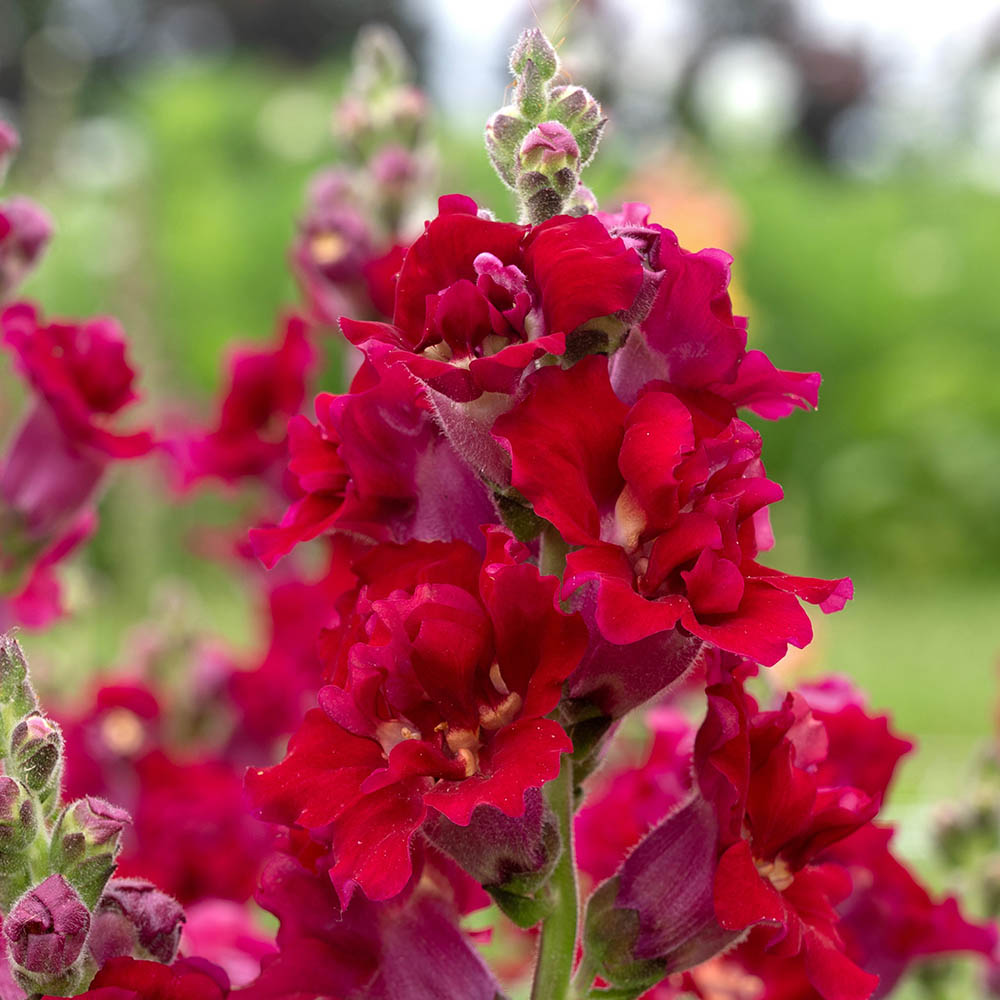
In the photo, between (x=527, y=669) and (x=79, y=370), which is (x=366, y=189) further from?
(x=527, y=669)

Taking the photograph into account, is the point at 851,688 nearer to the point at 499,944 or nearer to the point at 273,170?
the point at 499,944

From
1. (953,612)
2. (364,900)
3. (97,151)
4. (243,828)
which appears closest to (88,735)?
(243,828)

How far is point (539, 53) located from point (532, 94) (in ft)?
0.05

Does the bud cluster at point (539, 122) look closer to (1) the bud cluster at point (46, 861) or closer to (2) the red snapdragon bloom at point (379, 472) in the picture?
(2) the red snapdragon bloom at point (379, 472)

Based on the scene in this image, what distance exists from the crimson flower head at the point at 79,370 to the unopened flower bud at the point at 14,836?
0.30 meters

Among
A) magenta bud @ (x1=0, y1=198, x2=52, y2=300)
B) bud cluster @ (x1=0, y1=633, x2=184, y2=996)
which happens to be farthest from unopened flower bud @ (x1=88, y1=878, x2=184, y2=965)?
magenta bud @ (x1=0, y1=198, x2=52, y2=300)

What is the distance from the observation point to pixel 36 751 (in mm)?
456

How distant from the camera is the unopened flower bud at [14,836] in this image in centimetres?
44

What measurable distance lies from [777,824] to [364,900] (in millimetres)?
148

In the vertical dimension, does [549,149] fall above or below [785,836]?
above

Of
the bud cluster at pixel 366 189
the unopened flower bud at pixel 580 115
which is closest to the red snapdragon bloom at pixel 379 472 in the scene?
the unopened flower bud at pixel 580 115

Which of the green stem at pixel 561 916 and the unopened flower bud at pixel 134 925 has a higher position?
the green stem at pixel 561 916

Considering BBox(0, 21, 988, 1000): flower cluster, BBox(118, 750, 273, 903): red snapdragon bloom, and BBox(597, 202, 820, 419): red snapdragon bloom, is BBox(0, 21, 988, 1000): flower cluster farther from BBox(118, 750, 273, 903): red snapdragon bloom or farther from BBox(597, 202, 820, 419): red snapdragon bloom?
BBox(118, 750, 273, 903): red snapdragon bloom

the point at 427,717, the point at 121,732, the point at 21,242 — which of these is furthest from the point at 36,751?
the point at 121,732
